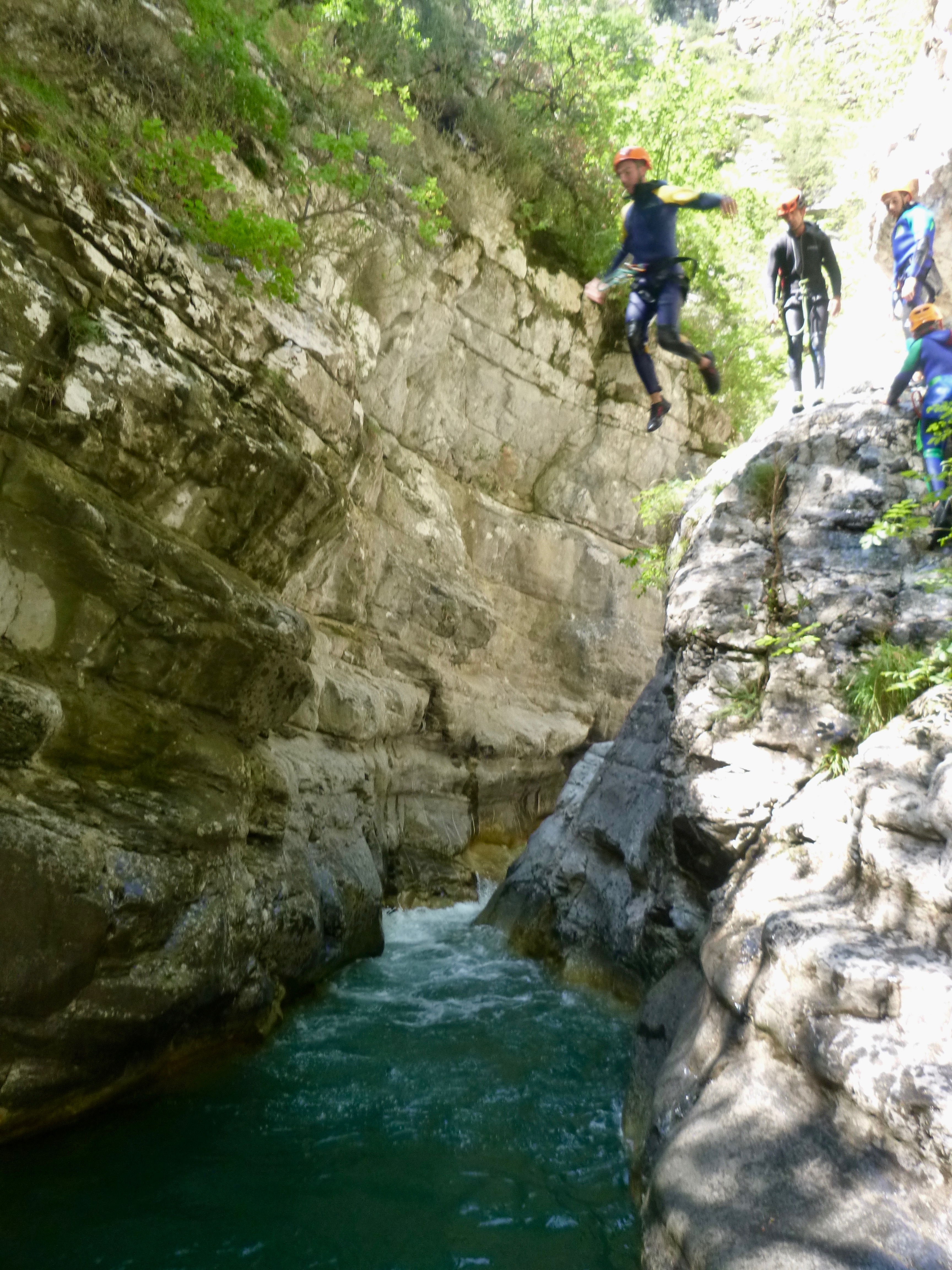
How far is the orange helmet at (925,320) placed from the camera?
19.4 ft

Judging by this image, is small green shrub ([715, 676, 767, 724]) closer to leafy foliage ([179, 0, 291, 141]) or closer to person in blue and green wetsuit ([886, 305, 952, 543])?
person in blue and green wetsuit ([886, 305, 952, 543])

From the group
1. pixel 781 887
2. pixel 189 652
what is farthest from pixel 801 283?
pixel 189 652

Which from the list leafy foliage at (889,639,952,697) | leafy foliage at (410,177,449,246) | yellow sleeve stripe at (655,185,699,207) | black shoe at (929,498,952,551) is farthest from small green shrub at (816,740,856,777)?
leafy foliage at (410,177,449,246)

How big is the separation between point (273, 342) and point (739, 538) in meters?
4.55

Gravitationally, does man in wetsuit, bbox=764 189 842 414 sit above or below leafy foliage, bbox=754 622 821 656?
above

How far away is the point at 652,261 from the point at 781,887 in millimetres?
6359

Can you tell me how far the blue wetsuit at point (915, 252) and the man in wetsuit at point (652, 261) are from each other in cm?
164

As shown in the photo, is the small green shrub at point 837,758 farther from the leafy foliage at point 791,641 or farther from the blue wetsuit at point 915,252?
the blue wetsuit at point 915,252

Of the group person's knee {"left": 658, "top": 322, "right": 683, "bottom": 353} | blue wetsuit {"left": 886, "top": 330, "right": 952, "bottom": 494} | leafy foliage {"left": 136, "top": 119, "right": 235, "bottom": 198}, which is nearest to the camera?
blue wetsuit {"left": 886, "top": 330, "right": 952, "bottom": 494}

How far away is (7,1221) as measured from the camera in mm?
3143

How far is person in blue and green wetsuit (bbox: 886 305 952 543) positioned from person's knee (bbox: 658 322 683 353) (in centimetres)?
209

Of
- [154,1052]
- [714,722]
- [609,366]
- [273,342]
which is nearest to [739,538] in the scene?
[714,722]

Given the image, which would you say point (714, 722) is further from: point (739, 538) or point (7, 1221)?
point (7, 1221)

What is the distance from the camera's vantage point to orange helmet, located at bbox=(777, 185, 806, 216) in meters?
7.25
